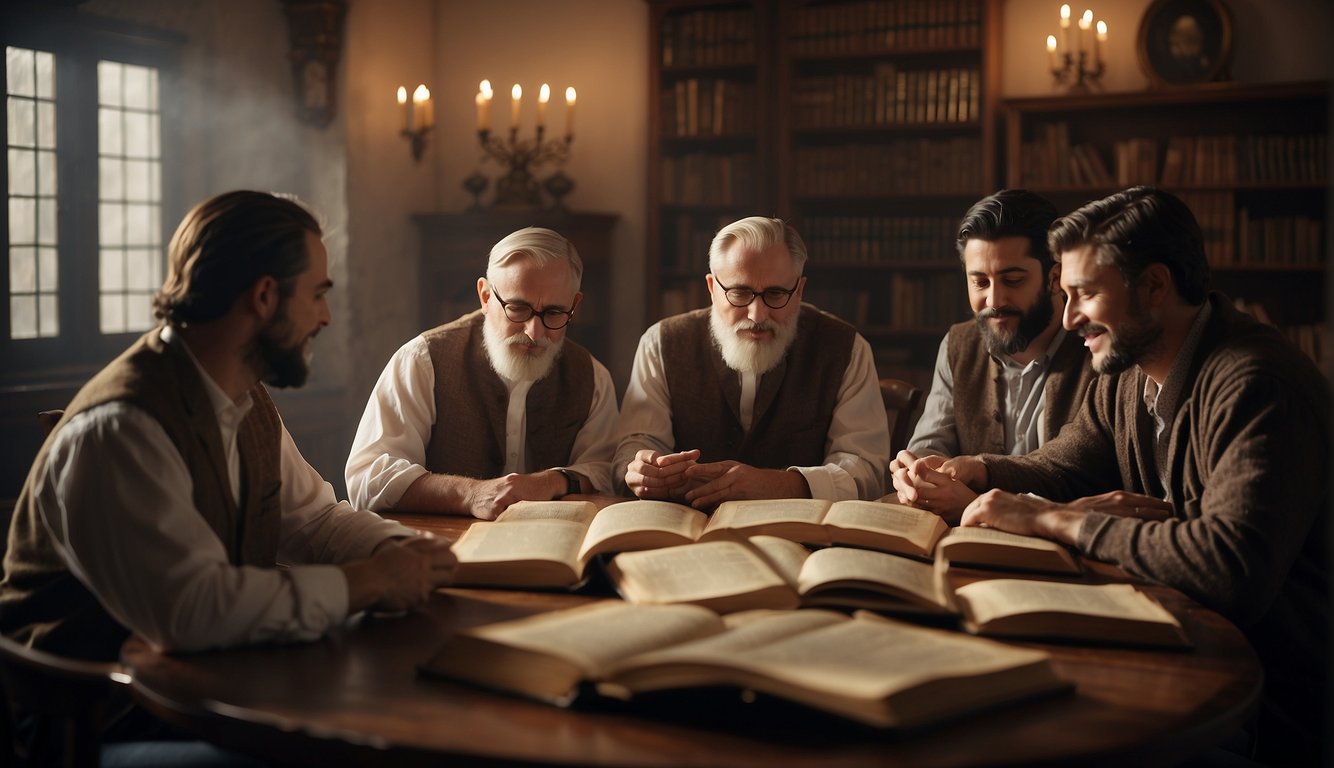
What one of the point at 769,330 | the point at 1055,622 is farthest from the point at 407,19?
the point at 1055,622

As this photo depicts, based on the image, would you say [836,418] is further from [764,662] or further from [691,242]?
[691,242]

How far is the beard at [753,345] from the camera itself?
317cm

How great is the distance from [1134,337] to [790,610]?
1.04m

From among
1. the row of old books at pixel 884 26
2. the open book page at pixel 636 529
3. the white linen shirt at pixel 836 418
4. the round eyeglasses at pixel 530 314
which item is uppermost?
the row of old books at pixel 884 26

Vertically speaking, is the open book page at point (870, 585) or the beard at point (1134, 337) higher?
the beard at point (1134, 337)

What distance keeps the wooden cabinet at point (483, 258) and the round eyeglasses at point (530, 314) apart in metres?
3.30

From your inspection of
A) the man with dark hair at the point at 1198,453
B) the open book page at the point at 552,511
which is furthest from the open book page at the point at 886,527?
the open book page at the point at 552,511

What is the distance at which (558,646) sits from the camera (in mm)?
1373

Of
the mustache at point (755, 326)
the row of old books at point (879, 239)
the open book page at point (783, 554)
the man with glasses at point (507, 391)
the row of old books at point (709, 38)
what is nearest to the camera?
the open book page at point (783, 554)

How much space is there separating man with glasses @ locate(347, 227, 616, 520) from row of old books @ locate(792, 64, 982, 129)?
A: 3.33m

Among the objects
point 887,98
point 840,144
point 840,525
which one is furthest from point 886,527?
point 840,144

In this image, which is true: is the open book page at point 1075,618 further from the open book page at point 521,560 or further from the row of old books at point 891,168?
the row of old books at point 891,168

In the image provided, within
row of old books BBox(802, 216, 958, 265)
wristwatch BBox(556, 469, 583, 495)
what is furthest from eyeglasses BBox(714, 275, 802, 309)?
row of old books BBox(802, 216, 958, 265)

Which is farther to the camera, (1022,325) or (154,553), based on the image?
(1022,325)
